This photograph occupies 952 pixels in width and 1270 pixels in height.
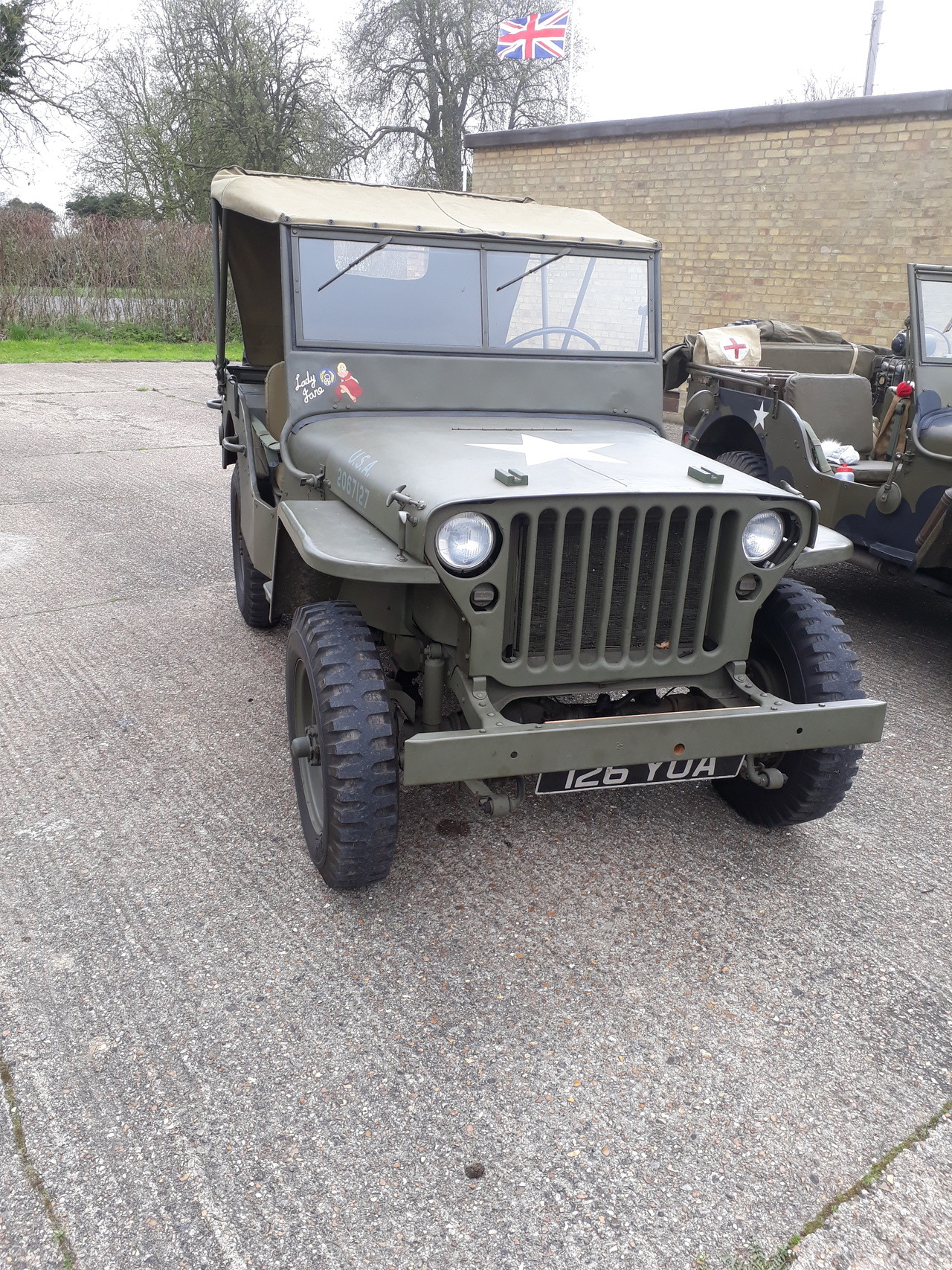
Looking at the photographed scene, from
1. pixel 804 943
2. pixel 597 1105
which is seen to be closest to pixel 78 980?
pixel 597 1105

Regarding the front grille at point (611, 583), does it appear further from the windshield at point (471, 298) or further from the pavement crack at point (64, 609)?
the pavement crack at point (64, 609)

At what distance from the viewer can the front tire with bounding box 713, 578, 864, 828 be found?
2961 millimetres

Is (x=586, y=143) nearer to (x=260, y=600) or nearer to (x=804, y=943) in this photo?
(x=260, y=600)

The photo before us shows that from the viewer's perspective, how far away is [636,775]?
2.78 metres

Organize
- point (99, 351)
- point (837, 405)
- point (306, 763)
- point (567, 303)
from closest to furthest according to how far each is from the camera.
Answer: point (306, 763) < point (567, 303) < point (837, 405) < point (99, 351)

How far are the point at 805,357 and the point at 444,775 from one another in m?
5.21

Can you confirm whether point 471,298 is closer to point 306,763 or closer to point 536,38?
point 306,763

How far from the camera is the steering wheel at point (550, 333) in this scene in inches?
149

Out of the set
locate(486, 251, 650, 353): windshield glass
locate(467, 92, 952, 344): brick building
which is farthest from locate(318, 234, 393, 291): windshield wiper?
locate(467, 92, 952, 344): brick building

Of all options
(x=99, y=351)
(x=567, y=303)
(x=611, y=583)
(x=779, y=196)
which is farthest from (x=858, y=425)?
(x=99, y=351)

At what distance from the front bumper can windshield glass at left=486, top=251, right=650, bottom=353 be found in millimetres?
1751

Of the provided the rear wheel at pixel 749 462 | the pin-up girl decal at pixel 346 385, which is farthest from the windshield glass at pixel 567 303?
the rear wheel at pixel 749 462

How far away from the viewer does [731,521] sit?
2.73 m

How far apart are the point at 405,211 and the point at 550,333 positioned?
0.74 meters
